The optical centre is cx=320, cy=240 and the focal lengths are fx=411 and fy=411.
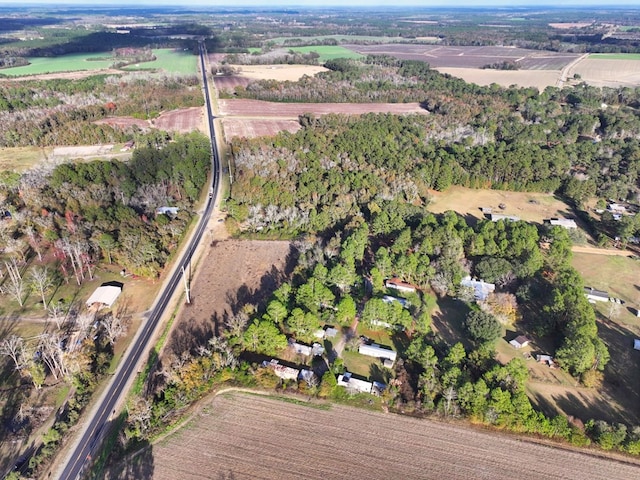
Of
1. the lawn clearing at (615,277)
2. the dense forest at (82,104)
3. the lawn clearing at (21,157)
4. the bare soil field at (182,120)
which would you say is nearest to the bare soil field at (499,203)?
the lawn clearing at (615,277)

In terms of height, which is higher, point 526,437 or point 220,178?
point 220,178

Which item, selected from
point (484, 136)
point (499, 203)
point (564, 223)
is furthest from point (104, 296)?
point (484, 136)

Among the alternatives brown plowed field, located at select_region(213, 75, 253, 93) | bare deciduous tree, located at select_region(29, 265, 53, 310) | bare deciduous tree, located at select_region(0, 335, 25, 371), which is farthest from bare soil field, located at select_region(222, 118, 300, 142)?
bare deciduous tree, located at select_region(0, 335, 25, 371)

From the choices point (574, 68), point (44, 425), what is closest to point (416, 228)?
point (44, 425)

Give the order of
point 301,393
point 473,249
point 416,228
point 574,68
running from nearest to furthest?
point 301,393
point 473,249
point 416,228
point 574,68

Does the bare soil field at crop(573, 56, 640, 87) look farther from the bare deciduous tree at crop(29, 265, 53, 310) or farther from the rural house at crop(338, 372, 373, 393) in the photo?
the bare deciduous tree at crop(29, 265, 53, 310)

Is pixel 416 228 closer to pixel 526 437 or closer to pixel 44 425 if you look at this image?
pixel 526 437
